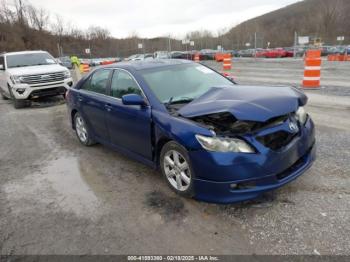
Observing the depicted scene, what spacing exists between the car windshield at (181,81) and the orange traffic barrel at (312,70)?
21.6 ft

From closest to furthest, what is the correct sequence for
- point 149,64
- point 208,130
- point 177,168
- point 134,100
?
point 208,130 < point 177,168 < point 134,100 < point 149,64

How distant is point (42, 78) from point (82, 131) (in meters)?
5.63

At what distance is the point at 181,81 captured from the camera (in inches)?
175

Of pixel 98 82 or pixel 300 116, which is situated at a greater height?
pixel 98 82

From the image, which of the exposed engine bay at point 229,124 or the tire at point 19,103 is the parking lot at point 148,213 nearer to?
the exposed engine bay at point 229,124

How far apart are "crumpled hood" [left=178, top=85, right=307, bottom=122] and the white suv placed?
27.7 ft

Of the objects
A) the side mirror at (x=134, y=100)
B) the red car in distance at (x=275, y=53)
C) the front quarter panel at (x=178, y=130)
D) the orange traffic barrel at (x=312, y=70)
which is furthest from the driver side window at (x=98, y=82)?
the red car in distance at (x=275, y=53)

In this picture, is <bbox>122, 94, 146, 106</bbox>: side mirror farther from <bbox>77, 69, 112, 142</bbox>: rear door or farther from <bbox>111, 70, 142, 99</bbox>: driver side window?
<bbox>77, 69, 112, 142</bbox>: rear door

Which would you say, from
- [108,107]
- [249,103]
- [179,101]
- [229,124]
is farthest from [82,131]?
[249,103]

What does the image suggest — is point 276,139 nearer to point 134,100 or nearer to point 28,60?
point 134,100

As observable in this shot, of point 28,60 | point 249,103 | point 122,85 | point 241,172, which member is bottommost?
point 241,172

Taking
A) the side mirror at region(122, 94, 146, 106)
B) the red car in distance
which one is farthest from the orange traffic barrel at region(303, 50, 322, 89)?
the red car in distance

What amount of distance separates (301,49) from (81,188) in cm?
3735

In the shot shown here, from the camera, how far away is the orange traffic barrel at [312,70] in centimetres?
1016
